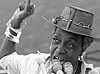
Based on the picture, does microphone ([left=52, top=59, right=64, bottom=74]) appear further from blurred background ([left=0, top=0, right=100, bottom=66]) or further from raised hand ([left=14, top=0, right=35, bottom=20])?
blurred background ([left=0, top=0, right=100, bottom=66])

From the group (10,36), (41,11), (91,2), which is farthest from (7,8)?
(10,36)

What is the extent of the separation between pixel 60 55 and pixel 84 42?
0.22 metres

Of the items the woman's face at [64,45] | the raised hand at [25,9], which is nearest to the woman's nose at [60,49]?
the woman's face at [64,45]

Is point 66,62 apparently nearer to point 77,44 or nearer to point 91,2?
point 77,44

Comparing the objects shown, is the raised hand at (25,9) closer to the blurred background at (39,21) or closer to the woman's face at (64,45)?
the woman's face at (64,45)

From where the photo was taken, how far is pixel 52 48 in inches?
120

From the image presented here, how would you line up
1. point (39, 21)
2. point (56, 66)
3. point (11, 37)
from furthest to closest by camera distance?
point (39, 21)
point (11, 37)
point (56, 66)

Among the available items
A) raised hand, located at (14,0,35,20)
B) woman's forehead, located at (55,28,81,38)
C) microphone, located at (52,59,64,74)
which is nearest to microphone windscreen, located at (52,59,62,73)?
microphone, located at (52,59,64,74)

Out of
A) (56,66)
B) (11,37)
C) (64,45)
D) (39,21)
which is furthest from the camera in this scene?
(39,21)

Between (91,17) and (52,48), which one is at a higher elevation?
(91,17)

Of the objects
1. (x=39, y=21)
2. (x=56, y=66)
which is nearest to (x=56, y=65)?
(x=56, y=66)

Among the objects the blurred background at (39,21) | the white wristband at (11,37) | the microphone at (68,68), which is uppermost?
the white wristband at (11,37)

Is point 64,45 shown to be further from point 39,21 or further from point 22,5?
point 39,21

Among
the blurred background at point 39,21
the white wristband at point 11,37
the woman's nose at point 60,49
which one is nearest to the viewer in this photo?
the woman's nose at point 60,49
